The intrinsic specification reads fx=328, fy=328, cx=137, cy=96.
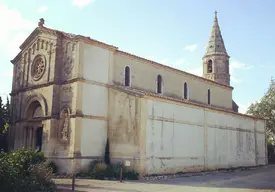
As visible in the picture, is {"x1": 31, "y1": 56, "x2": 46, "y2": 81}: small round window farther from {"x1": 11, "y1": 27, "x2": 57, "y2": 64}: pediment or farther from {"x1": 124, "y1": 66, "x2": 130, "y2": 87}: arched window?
{"x1": 124, "y1": 66, "x2": 130, "y2": 87}: arched window

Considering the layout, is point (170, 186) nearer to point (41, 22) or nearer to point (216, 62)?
point (41, 22)

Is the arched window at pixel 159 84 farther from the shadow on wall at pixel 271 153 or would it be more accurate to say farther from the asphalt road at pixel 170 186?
the shadow on wall at pixel 271 153

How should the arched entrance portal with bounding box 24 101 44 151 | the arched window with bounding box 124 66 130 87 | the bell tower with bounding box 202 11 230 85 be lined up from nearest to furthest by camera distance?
the arched entrance portal with bounding box 24 101 44 151 → the arched window with bounding box 124 66 130 87 → the bell tower with bounding box 202 11 230 85

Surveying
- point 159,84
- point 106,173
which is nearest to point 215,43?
point 159,84

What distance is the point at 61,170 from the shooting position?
73.6 feet

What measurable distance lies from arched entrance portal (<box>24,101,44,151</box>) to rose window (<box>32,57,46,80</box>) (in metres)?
2.15

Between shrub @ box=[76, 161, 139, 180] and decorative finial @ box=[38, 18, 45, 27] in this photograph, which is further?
decorative finial @ box=[38, 18, 45, 27]

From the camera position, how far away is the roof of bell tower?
137 ft

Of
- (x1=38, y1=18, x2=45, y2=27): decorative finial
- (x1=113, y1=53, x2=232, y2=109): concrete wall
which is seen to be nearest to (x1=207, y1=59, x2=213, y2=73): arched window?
(x1=113, y1=53, x2=232, y2=109): concrete wall

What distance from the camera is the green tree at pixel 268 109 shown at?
43031 millimetres

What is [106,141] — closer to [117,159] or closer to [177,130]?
[117,159]

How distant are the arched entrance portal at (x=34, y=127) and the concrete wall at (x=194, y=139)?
8789 mm

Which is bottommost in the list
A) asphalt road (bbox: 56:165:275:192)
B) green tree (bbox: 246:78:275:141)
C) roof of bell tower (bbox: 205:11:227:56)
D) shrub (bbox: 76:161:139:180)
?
asphalt road (bbox: 56:165:275:192)

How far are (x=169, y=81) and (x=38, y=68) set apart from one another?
11.5 metres
